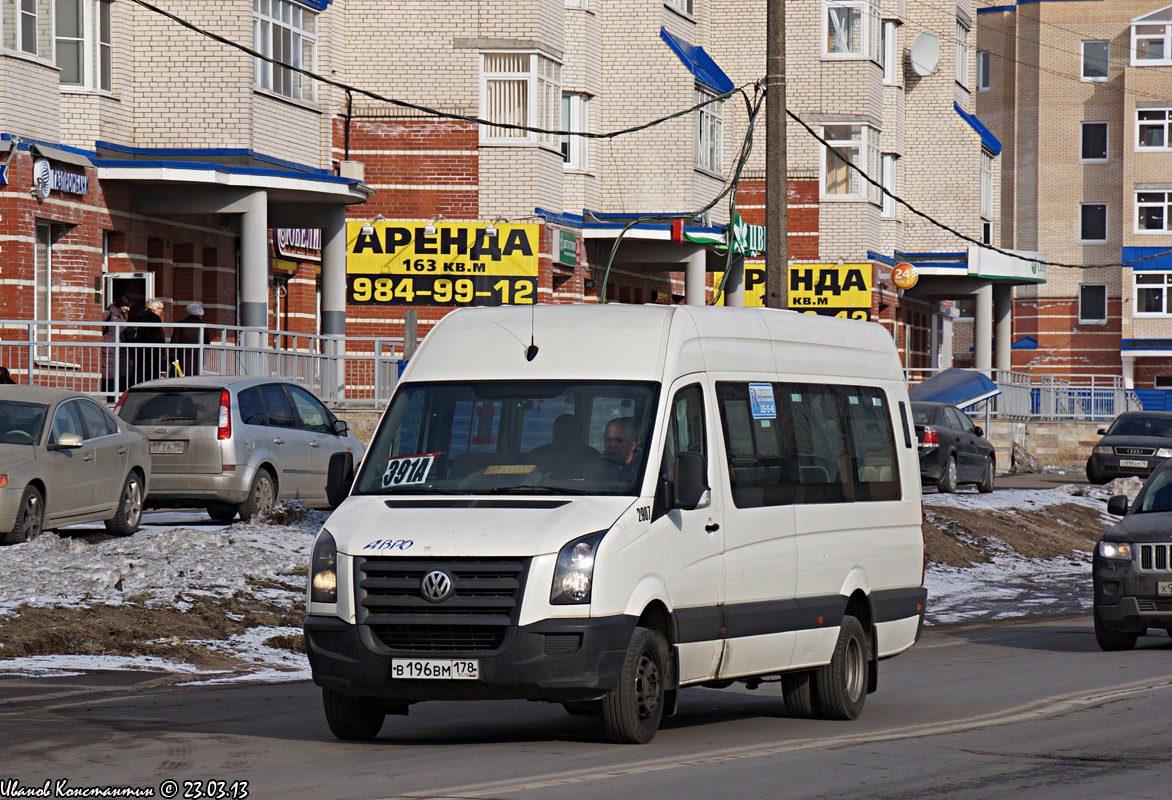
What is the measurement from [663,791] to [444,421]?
2.60 m

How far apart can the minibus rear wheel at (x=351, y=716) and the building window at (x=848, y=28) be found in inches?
1802

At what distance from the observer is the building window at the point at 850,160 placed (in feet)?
176

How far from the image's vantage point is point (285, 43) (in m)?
33.0

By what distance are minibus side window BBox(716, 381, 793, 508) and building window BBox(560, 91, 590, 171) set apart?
104 ft

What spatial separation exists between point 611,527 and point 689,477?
2.04 feet

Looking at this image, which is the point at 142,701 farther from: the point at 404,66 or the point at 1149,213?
the point at 1149,213

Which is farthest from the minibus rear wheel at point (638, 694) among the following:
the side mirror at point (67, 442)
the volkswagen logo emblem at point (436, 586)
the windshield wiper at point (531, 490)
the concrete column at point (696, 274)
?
the concrete column at point (696, 274)

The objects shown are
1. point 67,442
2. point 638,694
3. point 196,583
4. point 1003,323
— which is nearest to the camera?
point 638,694

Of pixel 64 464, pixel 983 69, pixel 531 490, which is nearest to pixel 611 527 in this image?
pixel 531 490

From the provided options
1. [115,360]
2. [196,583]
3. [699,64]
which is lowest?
[196,583]

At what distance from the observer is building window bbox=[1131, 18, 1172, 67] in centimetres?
7700

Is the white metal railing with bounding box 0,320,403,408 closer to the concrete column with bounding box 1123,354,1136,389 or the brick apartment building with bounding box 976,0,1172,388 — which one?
the concrete column with bounding box 1123,354,1136,389

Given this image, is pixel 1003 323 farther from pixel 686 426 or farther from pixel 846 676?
pixel 686 426

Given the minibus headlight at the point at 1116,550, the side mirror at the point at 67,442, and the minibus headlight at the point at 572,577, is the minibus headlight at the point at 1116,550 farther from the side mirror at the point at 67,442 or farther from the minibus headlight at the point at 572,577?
the side mirror at the point at 67,442
